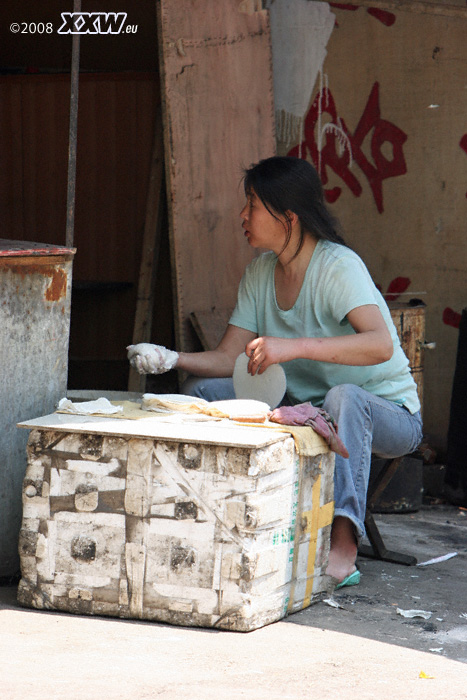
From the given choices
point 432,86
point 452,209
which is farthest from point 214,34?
point 452,209

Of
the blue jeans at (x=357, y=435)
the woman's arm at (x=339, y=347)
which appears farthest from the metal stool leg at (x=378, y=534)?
the woman's arm at (x=339, y=347)

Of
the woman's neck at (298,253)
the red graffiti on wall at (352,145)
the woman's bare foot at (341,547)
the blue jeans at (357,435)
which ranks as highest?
A: the red graffiti on wall at (352,145)

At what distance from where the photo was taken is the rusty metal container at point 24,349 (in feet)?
9.64

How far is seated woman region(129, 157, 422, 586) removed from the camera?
3062mm

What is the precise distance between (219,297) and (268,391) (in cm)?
138

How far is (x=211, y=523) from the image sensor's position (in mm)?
2570

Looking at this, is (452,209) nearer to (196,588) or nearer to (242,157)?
(242,157)

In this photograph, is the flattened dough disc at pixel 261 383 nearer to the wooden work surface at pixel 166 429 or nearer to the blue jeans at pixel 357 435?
the blue jeans at pixel 357 435

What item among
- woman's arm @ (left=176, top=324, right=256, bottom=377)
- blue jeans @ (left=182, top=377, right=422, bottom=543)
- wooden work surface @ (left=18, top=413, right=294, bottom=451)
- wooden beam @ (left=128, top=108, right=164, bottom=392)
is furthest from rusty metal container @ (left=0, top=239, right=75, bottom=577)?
wooden beam @ (left=128, top=108, right=164, bottom=392)

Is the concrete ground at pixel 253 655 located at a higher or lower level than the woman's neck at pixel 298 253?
lower

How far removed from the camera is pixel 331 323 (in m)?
3.31

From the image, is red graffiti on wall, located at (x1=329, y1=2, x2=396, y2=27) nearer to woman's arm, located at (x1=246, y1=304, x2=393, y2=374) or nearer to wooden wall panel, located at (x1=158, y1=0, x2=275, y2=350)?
wooden wall panel, located at (x1=158, y1=0, x2=275, y2=350)

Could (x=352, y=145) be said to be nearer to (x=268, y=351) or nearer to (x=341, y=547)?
(x=268, y=351)

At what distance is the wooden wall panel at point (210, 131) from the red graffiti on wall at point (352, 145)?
412mm
